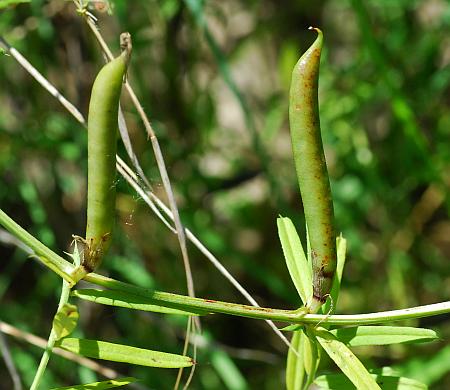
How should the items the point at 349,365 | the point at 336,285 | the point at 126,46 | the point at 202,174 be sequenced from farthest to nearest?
the point at 202,174, the point at 336,285, the point at 349,365, the point at 126,46

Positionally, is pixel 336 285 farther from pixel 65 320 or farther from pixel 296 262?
pixel 65 320

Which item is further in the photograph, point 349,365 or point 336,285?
point 336,285

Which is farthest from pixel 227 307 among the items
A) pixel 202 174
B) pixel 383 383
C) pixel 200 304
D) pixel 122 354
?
pixel 202 174

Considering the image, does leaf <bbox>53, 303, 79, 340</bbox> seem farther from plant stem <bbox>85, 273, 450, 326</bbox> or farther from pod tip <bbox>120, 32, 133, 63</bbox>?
pod tip <bbox>120, 32, 133, 63</bbox>

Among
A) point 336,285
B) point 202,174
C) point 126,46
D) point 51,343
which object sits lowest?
point 51,343

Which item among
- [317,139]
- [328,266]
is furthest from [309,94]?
[328,266]

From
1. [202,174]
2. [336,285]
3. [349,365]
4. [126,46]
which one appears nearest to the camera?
[126,46]

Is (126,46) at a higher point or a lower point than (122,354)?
higher
